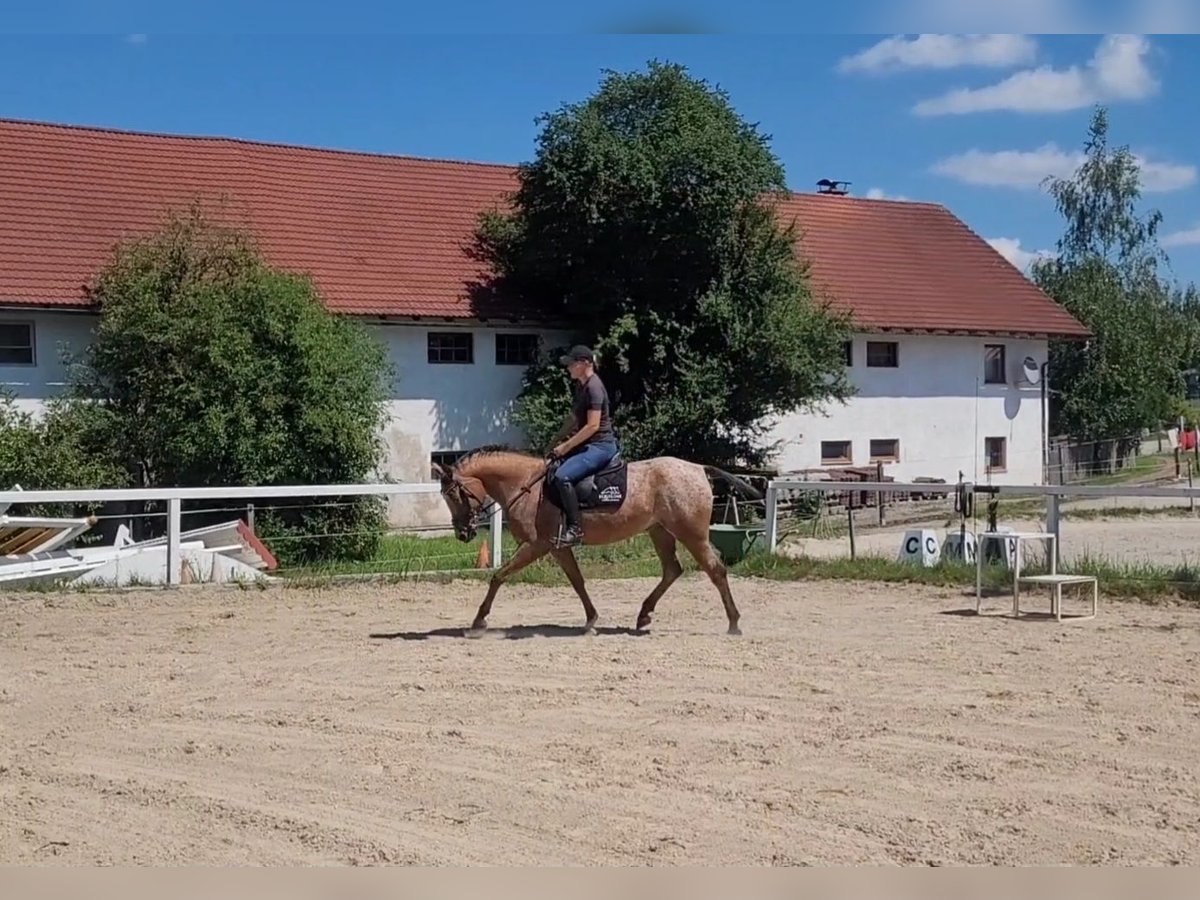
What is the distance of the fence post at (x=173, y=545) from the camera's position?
14.8 meters

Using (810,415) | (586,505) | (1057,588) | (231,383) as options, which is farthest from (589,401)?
(810,415)

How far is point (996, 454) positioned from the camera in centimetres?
3575

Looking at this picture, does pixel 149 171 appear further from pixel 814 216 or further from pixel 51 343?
pixel 814 216

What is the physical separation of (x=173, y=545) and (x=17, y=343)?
10.6 meters

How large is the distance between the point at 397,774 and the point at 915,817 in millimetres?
2496

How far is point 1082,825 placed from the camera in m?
6.03

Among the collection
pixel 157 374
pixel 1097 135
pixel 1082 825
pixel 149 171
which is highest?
pixel 1097 135

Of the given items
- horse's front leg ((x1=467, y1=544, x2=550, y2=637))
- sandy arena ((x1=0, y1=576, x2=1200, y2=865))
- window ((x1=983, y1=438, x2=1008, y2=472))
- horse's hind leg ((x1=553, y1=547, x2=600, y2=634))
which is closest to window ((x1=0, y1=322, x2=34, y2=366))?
sandy arena ((x1=0, y1=576, x2=1200, y2=865))

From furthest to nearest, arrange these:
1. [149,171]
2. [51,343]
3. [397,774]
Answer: [149,171], [51,343], [397,774]

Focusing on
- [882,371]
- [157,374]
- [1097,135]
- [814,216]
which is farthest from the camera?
[1097,135]

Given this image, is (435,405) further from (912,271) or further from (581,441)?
(581,441)

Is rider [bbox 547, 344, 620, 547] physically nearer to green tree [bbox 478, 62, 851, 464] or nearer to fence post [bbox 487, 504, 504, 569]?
fence post [bbox 487, 504, 504, 569]

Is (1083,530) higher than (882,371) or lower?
lower

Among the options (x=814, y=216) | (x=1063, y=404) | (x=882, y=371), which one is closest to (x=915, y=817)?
(x=882, y=371)
